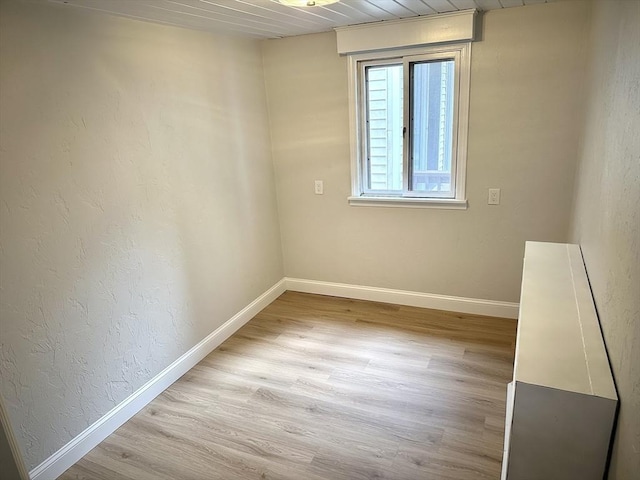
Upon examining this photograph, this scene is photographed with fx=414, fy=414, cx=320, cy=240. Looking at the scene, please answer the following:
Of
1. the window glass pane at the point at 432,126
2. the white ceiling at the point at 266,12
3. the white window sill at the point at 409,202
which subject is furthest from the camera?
the white window sill at the point at 409,202

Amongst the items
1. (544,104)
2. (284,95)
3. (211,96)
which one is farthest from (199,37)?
(544,104)

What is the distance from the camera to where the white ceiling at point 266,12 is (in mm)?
1938

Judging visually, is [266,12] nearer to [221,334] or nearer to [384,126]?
[384,126]

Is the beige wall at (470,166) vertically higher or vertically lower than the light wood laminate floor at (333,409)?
higher

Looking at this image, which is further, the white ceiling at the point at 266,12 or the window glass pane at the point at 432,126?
the window glass pane at the point at 432,126

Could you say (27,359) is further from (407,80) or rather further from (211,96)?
(407,80)

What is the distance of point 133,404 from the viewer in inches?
93.0

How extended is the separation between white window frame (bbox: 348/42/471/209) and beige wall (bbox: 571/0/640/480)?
0.91 m

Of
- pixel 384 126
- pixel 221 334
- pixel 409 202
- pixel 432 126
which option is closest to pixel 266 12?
pixel 384 126

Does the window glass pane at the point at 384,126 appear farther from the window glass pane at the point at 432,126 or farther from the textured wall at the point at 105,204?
the textured wall at the point at 105,204

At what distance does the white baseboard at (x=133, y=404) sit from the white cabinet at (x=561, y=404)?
1972 mm

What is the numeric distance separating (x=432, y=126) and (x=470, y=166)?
0.41 metres

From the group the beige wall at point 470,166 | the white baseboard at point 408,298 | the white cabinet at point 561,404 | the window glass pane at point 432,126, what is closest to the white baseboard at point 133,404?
the white baseboard at point 408,298

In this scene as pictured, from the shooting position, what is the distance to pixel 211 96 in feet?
9.28
